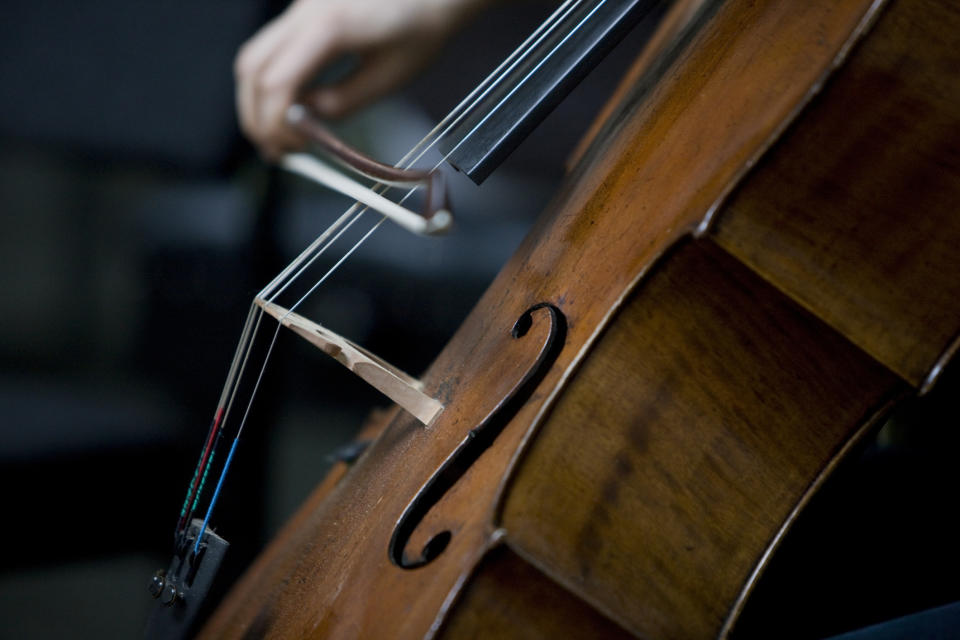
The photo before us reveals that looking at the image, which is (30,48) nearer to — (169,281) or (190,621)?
(169,281)

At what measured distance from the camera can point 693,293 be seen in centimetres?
40

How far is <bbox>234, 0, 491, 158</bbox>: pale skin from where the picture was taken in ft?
2.25

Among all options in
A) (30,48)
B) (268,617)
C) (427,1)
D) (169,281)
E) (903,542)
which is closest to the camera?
(268,617)

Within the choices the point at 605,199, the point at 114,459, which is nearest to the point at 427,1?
the point at 605,199

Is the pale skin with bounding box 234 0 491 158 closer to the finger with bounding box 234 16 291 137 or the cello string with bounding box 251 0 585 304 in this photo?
the finger with bounding box 234 16 291 137

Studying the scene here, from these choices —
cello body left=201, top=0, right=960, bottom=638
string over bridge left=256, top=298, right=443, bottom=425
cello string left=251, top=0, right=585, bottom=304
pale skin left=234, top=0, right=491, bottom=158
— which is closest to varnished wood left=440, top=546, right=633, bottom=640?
cello body left=201, top=0, right=960, bottom=638

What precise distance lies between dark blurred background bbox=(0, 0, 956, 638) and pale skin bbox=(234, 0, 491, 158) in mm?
405

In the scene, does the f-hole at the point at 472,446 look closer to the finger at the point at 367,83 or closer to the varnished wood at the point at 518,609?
the varnished wood at the point at 518,609

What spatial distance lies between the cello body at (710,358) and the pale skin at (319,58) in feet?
1.27

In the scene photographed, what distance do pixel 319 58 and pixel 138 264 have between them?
71cm

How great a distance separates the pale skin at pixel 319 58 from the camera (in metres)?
0.69

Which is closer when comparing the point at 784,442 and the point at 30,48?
the point at 784,442

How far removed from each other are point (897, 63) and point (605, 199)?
175 millimetres

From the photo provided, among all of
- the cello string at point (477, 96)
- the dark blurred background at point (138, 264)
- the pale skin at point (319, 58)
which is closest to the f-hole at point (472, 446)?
the cello string at point (477, 96)
